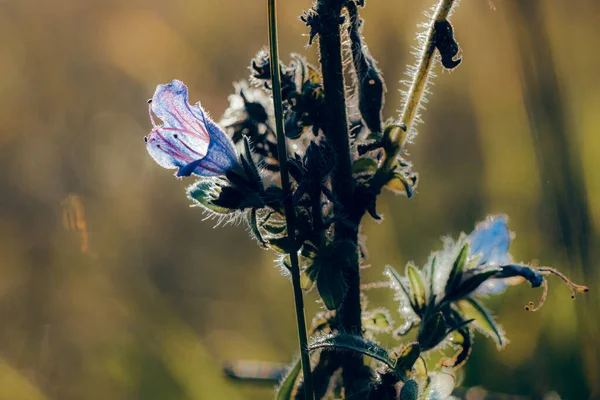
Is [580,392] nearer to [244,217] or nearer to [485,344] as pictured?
[485,344]

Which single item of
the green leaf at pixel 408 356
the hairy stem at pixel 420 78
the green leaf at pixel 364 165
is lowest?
the green leaf at pixel 408 356

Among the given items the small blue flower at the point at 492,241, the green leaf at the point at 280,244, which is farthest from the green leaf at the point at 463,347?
the green leaf at the point at 280,244

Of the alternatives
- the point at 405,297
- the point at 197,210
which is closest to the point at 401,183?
the point at 405,297

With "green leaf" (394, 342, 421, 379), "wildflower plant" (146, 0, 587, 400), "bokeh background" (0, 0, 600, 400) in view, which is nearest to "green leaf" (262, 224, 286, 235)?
"wildflower plant" (146, 0, 587, 400)

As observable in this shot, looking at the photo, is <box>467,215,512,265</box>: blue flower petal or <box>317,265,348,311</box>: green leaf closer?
<box>317,265,348,311</box>: green leaf

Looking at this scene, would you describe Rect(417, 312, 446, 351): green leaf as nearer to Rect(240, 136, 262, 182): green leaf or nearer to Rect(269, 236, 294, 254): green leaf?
Rect(269, 236, 294, 254): green leaf

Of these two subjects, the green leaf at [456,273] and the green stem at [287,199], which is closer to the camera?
the green stem at [287,199]

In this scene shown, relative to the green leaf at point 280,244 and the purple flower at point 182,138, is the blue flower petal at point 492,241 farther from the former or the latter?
the purple flower at point 182,138
